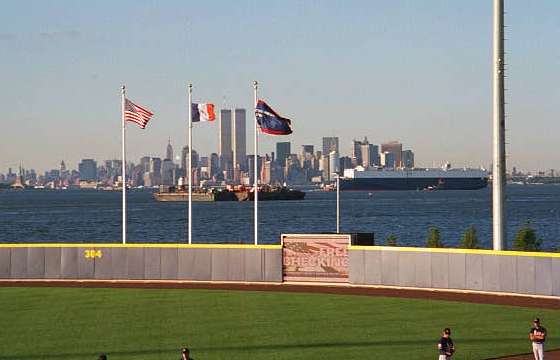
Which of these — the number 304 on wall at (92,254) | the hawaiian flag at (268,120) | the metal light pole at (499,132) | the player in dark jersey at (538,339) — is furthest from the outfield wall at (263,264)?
the player in dark jersey at (538,339)

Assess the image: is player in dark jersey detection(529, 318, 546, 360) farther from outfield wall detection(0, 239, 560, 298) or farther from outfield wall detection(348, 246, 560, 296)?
outfield wall detection(0, 239, 560, 298)

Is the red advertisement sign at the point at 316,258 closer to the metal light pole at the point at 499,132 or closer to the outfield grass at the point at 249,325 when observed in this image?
the outfield grass at the point at 249,325

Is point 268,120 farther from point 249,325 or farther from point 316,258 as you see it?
point 249,325

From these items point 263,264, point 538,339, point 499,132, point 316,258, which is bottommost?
point 538,339

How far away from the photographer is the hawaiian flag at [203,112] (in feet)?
145

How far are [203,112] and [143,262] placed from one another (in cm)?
722

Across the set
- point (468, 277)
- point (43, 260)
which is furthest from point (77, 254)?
point (468, 277)

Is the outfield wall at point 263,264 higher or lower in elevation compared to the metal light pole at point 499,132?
lower

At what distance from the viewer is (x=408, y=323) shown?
95.9ft

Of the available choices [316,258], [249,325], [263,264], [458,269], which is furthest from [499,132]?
[263,264]

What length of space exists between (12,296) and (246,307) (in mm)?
9175

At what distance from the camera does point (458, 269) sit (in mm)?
36531

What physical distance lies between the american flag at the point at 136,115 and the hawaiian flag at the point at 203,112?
1968 mm

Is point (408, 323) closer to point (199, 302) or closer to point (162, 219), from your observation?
point (199, 302)
